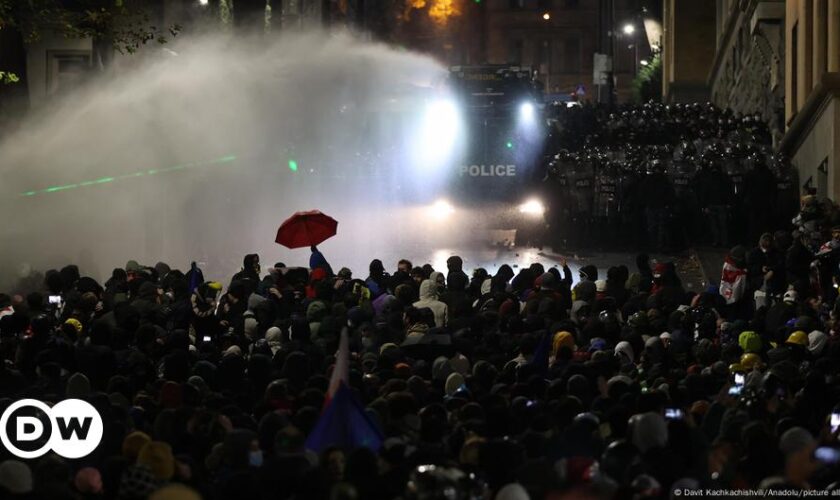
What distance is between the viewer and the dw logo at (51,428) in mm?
11039

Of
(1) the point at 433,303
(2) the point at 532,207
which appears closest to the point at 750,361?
(1) the point at 433,303

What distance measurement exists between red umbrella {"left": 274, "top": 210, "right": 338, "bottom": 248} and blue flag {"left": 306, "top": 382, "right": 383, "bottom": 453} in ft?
33.9

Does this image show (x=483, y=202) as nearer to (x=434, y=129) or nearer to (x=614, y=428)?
(x=434, y=129)

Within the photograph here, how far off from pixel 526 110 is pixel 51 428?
85.3ft

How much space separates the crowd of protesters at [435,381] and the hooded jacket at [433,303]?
22 mm

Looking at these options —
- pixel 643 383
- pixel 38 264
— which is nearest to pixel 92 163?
pixel 38 264

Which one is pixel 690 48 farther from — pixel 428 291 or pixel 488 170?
pixel 428 291

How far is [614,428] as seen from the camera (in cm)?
1046

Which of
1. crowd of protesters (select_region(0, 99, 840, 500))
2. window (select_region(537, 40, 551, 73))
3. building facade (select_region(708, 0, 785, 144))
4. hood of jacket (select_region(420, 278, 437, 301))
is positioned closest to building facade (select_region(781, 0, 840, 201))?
building facade (select_region(708, 0, 785, 144))

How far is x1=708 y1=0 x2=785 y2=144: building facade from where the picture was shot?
3450 cm

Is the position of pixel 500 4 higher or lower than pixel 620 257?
higher

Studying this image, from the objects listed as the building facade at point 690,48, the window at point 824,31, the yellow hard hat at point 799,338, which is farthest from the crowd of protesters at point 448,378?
the building facade at point 690,48

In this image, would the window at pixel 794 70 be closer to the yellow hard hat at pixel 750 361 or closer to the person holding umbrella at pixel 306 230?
→ the person holding umbrella at pixel 306 230

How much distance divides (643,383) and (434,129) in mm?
24515
